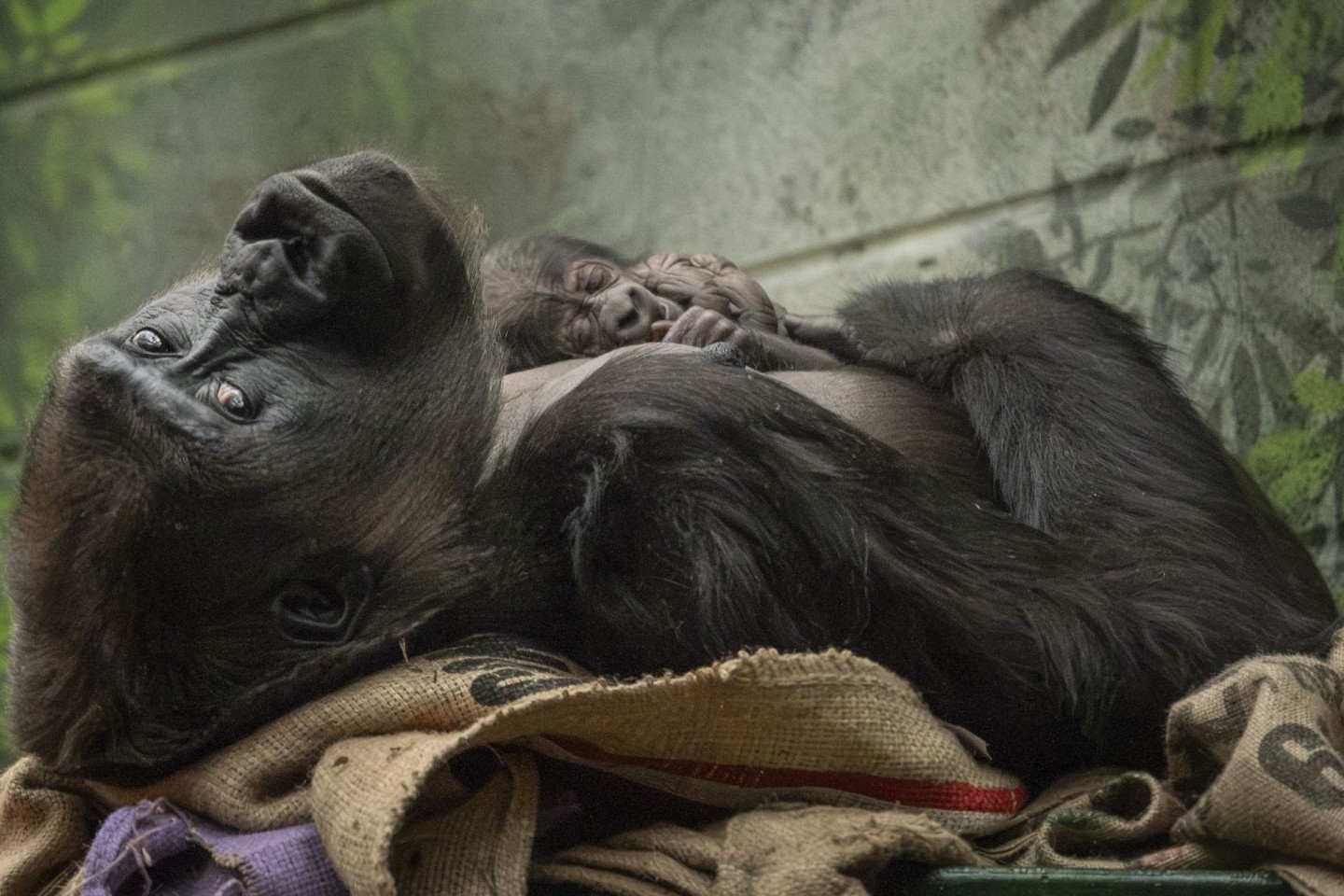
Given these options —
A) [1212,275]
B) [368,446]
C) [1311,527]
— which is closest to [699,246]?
[1212,275]

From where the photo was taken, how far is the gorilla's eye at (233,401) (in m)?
1.50

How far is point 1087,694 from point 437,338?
74 cm

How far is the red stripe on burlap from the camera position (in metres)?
1.40

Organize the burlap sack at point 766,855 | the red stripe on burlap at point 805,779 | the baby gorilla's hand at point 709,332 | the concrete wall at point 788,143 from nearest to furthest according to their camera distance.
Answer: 1. the burlap sack at point 766,855
2. the red stripe on burlap at point 805,779
3. the baby gorilla's hand at point 709,332
4. the concrete wall at point 788,143

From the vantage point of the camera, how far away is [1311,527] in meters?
2.49

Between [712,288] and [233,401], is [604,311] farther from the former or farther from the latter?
[233,401]

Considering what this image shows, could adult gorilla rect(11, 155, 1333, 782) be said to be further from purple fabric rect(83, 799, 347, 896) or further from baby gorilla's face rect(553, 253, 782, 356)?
baby gorilla's face rect(553, 253, 782, 356)

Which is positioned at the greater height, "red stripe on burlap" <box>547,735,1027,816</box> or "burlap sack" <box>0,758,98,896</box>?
"red stripe on burlap" <box>547,735,1027,816</box>

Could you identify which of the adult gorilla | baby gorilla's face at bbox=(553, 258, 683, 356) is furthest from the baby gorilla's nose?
the adult gorilla

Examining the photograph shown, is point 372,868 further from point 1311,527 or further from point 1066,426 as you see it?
point 1311,527

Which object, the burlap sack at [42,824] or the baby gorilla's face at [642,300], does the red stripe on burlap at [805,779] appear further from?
the baby gorilla's face at [642,300]

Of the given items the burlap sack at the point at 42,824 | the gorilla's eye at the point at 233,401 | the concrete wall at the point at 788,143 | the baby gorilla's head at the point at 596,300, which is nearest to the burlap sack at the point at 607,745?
the burlap sack at the point at 42,824

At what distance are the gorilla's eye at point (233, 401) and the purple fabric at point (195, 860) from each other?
1.20 feet

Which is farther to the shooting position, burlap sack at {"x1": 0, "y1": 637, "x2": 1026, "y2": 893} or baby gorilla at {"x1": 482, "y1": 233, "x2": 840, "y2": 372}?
baby gorilla at {"x1": 482, "y1": 233, "x2": 840, "y2": 372}
